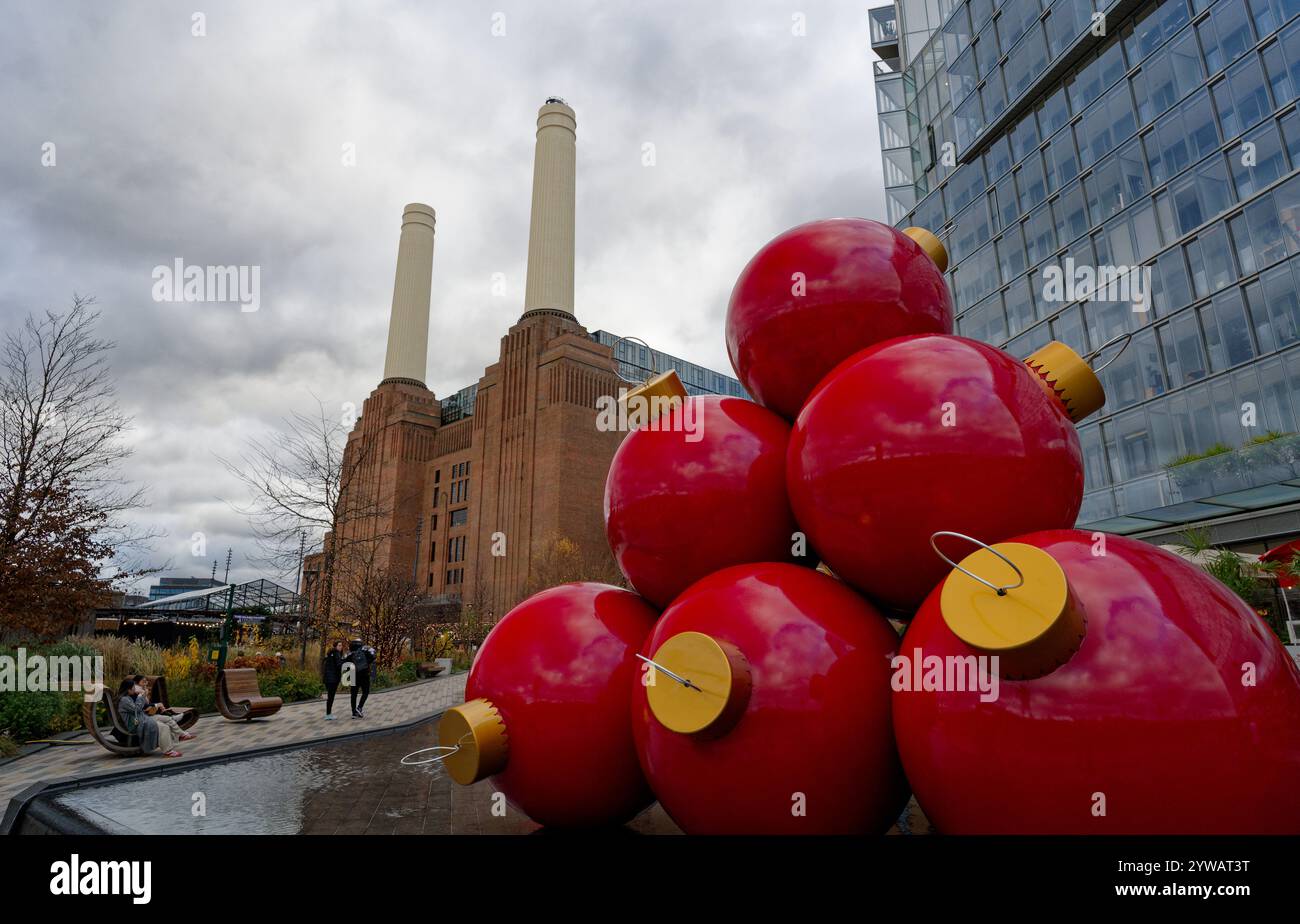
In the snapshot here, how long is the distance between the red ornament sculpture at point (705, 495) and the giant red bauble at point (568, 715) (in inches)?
20.2

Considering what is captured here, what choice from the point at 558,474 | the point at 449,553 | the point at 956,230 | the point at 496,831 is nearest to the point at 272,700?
the point at 496,831

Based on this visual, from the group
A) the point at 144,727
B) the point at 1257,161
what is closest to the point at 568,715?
the point at 144,727

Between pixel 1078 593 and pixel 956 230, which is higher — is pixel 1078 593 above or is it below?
below

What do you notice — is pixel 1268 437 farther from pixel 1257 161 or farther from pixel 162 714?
pixel 162 714

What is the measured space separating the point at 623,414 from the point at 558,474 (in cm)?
5968

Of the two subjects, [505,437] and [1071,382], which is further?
[505,437]

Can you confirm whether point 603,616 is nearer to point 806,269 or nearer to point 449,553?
point 806,269

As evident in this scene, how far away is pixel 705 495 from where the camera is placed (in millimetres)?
3895

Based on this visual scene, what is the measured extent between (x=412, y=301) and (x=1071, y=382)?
295 ft

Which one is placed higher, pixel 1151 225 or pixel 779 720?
pixel 1151 225

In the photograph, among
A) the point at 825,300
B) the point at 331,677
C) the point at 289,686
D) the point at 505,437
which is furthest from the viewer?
the point at 505,437

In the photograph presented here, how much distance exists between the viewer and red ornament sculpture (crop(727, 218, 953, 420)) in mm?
3994

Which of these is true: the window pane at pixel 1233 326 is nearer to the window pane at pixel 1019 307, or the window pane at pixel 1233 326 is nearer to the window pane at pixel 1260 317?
the window pane at pixel 1260 317

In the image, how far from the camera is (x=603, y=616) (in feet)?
13.6
